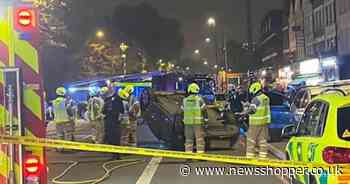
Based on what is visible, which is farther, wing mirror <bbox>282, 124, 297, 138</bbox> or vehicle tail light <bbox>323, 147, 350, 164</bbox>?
wing mirror <bbox>282, 124, 297, 138</bbox>

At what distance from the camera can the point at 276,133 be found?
62.8ft

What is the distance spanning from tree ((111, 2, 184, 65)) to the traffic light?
70.2 meters

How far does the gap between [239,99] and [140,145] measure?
29.7ft

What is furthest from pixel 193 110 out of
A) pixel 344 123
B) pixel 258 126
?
pixel 344 123

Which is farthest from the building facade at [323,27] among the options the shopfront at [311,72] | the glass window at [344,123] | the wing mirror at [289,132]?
the glass window at [344,123]

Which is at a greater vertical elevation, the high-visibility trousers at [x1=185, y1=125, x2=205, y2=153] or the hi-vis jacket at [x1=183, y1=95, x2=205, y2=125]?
the hi-vis jacket at [x1=183, y1=95, x2=205, y2=125]

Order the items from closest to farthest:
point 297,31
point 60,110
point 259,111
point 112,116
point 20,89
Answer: point 20,89 → point 259,111 → point 112,116 → point 60,110 → point 297,31

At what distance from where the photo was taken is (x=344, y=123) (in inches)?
261

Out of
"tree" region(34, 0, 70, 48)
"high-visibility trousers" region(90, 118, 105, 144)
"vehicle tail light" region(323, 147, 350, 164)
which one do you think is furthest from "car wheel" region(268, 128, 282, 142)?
"vehicle tail light" region(323, 147, 350, 164)

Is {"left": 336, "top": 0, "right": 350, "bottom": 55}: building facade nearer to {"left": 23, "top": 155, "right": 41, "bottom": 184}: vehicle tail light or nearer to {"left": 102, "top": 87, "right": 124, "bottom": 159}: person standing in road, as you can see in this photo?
{"left": 102, "top": 87, "right": 124, "bottom": 159}: person standing in road

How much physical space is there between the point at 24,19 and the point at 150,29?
73.6 m

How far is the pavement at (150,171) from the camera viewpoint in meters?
11.6

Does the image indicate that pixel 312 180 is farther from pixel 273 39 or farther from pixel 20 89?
pixel 273 39

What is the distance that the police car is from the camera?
251 inches
